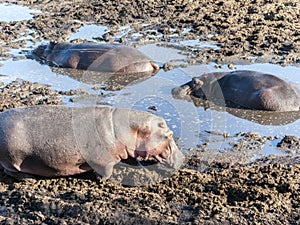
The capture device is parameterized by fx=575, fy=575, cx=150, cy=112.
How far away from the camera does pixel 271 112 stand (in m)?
8.24

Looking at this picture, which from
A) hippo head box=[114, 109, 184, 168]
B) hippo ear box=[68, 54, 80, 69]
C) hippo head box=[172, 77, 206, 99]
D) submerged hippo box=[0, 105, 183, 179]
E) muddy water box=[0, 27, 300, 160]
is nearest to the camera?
submerged hippo box=[0, 105, 183, 179]

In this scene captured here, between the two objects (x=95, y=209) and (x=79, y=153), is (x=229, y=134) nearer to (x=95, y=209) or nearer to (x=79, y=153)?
(x=79, y=153)

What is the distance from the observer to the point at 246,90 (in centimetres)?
847

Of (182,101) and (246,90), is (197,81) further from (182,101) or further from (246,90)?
(246,90)

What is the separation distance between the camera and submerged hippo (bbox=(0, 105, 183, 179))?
608cm

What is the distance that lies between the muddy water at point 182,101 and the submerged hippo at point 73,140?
108 centimetres

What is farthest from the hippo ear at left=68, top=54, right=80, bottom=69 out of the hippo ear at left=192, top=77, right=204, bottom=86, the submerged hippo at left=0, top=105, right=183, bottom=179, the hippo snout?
the hippo snout

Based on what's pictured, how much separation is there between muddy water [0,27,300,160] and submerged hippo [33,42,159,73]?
0.61 ft

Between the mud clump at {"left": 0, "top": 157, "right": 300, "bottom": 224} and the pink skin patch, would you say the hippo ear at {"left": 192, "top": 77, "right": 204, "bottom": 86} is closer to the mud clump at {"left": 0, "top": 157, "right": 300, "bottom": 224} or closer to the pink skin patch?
the mud clump at {"left": 0, "top": 157, "right": 300, "bottom": 224}

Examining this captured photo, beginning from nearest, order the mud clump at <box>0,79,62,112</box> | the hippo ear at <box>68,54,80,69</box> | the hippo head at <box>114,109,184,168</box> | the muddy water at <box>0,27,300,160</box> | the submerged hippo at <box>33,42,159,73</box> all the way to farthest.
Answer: the hippo head at <box>114,109,184,168</box>, the muddy water at <box>0,27,300,160</box>, the mud clump at <box>0,79,62,112</box>, the submerged hippo at <box>33,42,159,73</box>, the hippo ear at <box>68,54,80,69</box>

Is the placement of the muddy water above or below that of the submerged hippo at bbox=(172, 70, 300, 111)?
below

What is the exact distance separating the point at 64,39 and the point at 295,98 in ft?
17.0

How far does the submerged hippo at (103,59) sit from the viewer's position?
9.74 m

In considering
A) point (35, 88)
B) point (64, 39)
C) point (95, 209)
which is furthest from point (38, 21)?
point (95, 209)
